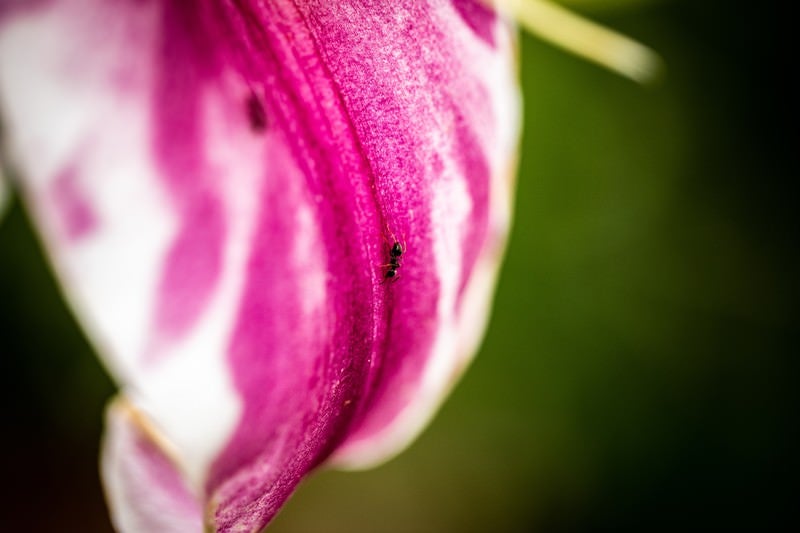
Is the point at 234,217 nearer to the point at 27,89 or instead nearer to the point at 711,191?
the point at 27,89

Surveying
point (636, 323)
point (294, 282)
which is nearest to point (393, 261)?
point (294, 282)

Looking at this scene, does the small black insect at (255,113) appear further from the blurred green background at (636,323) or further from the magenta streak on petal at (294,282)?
the blurred green background at (636,323)

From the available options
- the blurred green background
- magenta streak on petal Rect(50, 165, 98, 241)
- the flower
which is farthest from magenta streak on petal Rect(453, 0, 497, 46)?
the blurred green background

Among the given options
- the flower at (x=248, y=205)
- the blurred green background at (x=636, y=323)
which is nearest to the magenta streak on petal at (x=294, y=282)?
the flower at (x=248, y=205)

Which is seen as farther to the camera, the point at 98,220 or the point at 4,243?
the point at 4,243

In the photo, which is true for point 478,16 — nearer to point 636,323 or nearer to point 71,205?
point 71,205

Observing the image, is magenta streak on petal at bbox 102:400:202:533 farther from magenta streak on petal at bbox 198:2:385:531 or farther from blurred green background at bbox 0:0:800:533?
blurred green background at bbox 0:0:800:533

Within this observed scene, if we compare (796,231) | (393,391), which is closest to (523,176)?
(796,231)
